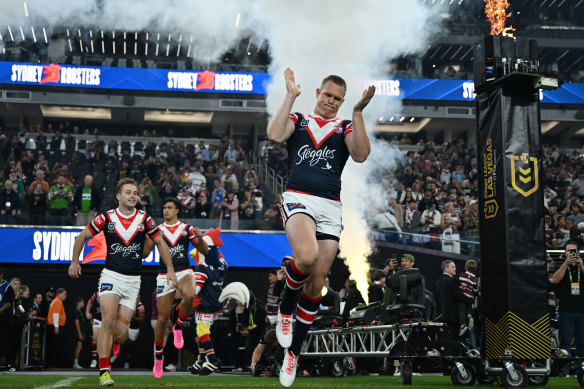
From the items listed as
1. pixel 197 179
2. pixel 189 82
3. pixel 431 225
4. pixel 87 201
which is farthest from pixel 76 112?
pixel 431 225

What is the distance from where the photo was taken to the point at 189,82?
121 feet

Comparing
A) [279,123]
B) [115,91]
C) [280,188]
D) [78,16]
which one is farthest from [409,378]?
[115,91]

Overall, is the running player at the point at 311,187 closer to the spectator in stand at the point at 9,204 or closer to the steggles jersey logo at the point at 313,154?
the steggles jersey logo at the point at 313,154

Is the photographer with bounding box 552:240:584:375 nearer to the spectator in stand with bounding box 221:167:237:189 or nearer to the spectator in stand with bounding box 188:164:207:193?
the spectator in stand with bounding box 221:167:237:189

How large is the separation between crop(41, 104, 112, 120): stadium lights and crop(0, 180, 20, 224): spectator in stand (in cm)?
2073

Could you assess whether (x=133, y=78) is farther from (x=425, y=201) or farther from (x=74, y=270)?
(x=74, y=270)

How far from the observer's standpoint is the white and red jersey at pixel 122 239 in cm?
823

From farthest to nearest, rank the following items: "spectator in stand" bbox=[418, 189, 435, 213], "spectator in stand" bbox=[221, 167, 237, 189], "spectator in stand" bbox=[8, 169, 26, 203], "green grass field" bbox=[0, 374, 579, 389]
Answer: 1. "spectator in stand" bbox=[221, 167, 237, 189]
2. "spectator in stand" bbox=[418, 189, 435, 213]
3. "spectator in stand" bbox=[8, 169, 26, 203]
4. "green grass field" bbox=[0, 374, 579, 389]

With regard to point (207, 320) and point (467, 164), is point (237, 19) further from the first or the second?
point (207, 320)

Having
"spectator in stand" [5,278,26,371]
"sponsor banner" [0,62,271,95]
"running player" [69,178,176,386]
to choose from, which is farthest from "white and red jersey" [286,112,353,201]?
"sponsor banner" [0,62,271,95]

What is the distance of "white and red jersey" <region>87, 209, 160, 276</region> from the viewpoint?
823 centimetres

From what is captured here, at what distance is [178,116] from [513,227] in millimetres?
35090

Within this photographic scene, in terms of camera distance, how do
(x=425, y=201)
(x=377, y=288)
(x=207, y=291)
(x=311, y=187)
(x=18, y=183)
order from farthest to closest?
(x=18, y=183)
(x=425, y=201)
(x=377, y=288)
(x=207, y=291)
(x=311, y=187)

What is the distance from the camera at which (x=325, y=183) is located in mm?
6281
